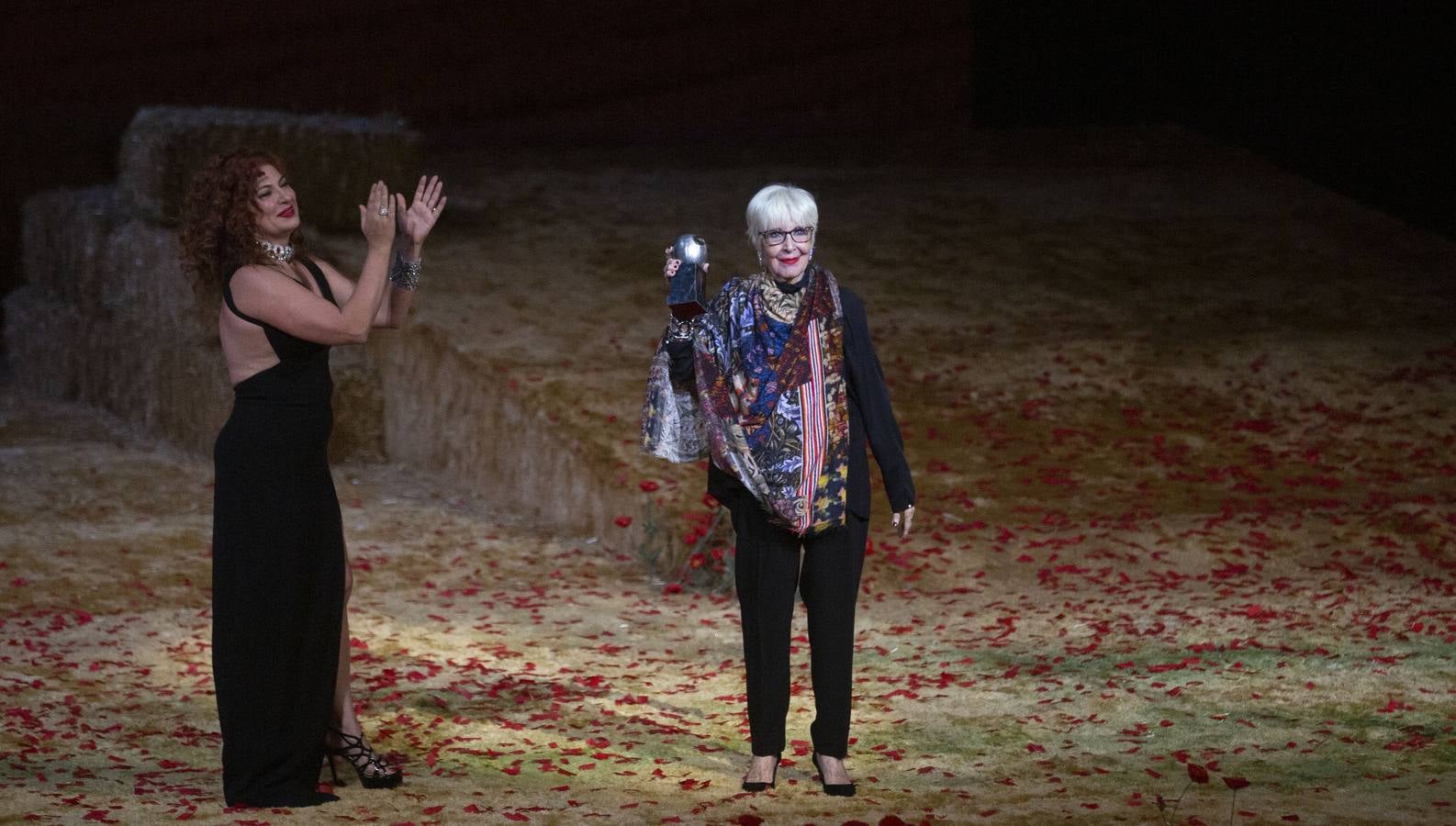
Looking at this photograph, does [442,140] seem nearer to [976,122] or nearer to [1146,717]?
[976,122]

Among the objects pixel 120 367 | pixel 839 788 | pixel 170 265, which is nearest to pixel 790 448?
pixel 839 788

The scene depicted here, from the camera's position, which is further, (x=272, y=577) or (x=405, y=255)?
(x=405, y=255)

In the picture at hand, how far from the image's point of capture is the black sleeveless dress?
3707mm

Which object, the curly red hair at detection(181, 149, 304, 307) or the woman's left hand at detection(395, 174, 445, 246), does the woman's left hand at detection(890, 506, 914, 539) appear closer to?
the woman's left hand at detection(395, 174, 445, 246)

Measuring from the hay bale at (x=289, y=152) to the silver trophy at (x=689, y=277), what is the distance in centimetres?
549

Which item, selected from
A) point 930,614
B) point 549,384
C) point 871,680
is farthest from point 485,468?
point 871,680

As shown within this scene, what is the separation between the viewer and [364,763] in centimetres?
392

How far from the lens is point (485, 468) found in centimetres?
776

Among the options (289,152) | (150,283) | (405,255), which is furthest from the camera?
(150,283)

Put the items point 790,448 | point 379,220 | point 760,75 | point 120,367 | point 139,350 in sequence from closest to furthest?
point 379,220 < point 790,448 < point 139,350 < point 120,367 < point 760,75

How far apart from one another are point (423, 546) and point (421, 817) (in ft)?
11.2

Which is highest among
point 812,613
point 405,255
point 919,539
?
point 405,255

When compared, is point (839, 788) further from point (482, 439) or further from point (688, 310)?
point (482, 439)

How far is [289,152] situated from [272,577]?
5542mm
